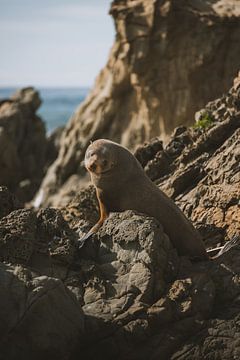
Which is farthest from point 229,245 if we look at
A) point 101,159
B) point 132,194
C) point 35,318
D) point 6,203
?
point 35,318

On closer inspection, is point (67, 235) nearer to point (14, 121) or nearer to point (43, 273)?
point (43, 273)

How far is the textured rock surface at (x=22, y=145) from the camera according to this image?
2824cm

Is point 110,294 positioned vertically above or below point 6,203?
below

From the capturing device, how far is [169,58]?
2069 centimetres

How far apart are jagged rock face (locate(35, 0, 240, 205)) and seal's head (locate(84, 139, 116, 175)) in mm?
11893

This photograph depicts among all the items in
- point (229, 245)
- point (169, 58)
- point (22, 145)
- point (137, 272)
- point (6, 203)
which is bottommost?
point (22, 145)

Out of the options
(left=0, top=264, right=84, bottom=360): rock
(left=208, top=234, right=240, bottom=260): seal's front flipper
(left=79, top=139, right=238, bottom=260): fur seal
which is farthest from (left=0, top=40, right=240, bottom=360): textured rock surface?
(left=79, top=139, right=238, bottom=260): fur seal

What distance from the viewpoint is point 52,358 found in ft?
20.5

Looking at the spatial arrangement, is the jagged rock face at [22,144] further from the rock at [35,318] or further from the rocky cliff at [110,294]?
the rock at [35,318]

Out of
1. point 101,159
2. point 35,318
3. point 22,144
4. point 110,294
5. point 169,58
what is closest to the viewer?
point 35,318

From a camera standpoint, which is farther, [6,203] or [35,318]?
[6,203]

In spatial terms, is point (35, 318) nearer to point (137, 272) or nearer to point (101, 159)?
point (137, 272)

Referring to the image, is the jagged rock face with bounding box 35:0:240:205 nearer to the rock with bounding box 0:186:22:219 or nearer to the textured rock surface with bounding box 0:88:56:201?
the textured rock surface with bounding box 0:88:56:201

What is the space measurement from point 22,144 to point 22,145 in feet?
0.15
